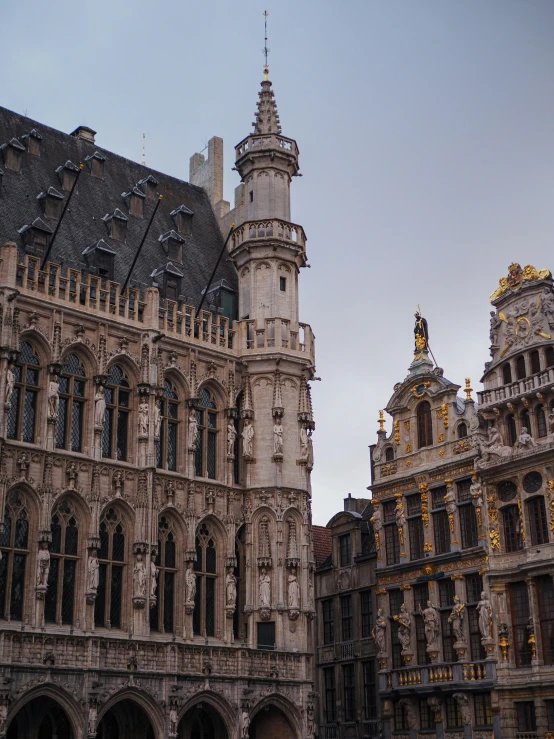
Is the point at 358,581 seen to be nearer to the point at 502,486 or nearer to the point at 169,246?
the point at 502,486

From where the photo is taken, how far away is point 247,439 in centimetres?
3616

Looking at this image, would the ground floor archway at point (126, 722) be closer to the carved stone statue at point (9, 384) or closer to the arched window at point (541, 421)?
the carved stone statue at point (9, 384)

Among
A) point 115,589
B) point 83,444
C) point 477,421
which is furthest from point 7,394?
point 477,421

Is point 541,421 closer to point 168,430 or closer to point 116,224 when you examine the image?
point 168,430

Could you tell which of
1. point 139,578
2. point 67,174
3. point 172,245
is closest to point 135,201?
point 172,245

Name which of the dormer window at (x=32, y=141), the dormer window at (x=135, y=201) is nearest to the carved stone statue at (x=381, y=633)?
the dormer window at (x=135, y=201)

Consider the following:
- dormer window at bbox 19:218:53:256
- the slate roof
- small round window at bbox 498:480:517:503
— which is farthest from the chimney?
small round window at bbox 498:480:517:503

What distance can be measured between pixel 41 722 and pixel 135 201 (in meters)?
19.4

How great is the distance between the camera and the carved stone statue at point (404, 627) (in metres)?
39.1

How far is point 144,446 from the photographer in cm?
3369

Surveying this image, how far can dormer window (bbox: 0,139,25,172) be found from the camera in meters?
37.6

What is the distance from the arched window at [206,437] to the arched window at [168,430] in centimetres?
83

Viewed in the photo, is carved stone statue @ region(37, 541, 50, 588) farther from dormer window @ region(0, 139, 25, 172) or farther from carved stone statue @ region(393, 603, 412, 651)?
carved stone statue @ region(393, 603, 412, 651)

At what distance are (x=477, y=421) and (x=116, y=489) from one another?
1359 centimetres
